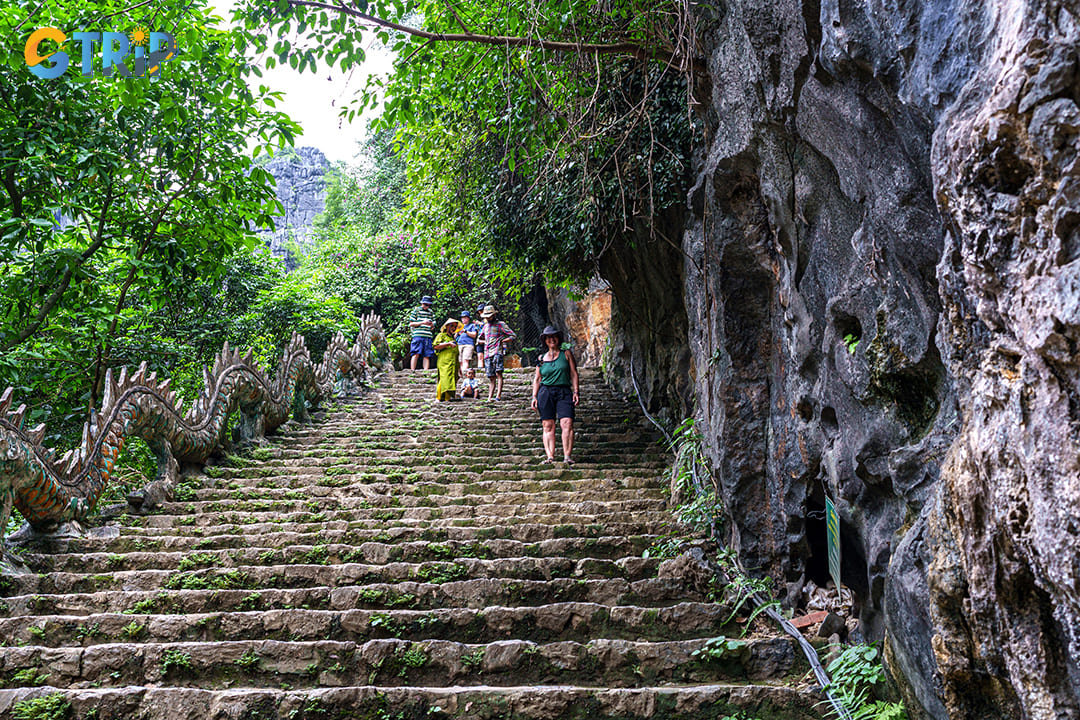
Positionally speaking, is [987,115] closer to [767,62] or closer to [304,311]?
[767,62]

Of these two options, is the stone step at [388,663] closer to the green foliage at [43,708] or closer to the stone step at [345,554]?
the green foliage at [43,708]

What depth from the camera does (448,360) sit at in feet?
37.8

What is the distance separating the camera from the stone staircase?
4008 millimetres

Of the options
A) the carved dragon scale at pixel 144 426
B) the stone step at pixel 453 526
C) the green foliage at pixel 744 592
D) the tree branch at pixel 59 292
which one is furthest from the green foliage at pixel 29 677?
the tree branch at pixel 59 292

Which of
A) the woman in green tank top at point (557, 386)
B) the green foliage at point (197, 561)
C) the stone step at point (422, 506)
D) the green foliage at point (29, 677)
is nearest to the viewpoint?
the green foliage at point (29, 677)

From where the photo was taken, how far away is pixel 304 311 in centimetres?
1446

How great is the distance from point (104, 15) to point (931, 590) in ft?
26.4

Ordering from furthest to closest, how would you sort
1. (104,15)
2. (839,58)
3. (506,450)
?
(506,450), (104,15), (839,58)

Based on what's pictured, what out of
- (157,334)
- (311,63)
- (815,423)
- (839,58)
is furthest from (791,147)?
(157,334)

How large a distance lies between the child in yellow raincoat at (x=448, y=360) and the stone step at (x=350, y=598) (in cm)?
638

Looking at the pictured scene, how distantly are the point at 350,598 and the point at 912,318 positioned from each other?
3.83 metres

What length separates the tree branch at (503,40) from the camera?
4.64 m

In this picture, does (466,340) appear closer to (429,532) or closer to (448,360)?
(448,360)

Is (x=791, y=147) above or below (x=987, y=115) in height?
above
